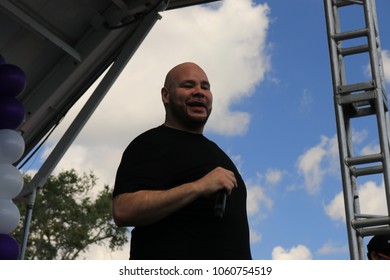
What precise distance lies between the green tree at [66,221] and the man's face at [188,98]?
1793cm

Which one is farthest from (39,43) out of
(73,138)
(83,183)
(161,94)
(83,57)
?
(83,183)

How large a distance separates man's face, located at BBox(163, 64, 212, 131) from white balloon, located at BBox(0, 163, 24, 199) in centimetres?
298

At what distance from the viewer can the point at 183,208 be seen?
1.39m

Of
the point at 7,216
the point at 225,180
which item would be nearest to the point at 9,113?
the point at 7,216

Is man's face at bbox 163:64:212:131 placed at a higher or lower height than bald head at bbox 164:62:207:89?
lower

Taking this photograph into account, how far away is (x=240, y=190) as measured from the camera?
5.04 feet

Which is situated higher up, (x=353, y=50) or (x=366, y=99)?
(x=353, y=50)

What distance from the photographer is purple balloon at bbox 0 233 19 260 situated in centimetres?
400

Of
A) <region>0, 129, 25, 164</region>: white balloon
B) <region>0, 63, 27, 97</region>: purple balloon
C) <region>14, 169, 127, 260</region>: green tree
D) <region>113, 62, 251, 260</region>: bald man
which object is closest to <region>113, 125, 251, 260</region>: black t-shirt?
<region>113, 62, 251, 260</region>: bald man

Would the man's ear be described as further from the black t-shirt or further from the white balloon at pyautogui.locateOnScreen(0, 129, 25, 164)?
the white balloon at pyautogui.locateOnScreen(0, 129, 25, 164)

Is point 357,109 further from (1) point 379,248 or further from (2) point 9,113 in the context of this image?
(2) point 9,113

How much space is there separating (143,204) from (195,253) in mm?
172

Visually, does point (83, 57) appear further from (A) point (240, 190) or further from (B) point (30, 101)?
(A) point (240, 190)
